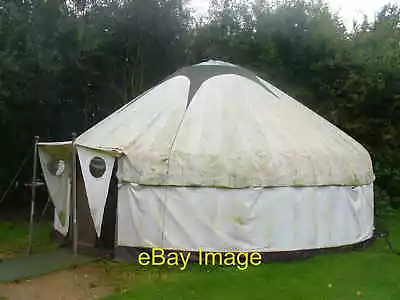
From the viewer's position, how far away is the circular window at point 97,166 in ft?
26.4

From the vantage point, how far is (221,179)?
7.70 metres

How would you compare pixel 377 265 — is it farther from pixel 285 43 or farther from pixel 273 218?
pixel 285 43

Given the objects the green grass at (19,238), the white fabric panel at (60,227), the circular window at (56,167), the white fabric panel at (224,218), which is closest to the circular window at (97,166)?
the white fabric panel at (224,218)

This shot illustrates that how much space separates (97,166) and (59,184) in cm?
150

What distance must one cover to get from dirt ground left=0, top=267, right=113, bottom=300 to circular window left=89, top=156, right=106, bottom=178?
4.26 ft

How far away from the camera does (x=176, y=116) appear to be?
852 cm

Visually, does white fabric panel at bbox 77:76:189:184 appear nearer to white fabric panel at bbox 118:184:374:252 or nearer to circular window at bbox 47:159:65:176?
white fabric panel at bbox 118:184:374:252

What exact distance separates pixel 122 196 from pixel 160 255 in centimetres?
93

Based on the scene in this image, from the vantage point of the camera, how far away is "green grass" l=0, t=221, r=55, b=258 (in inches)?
359

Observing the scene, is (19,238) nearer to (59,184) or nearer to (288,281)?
(59,184)

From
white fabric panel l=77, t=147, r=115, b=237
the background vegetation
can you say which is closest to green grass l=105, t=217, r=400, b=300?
white fabric panel l=77, t=147, r=115, b=237

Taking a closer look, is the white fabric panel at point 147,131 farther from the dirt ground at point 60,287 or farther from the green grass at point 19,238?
the green grass at point 19,238

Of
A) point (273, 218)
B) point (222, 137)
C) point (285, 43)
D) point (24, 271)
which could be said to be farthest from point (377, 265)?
point (285, 43)

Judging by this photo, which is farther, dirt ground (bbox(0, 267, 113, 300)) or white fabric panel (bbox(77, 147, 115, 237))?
white fabric panel (bbox(77, 147, 115, 237))
